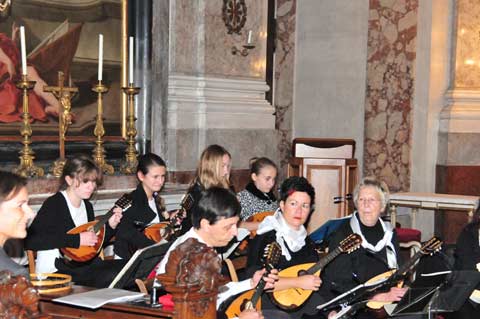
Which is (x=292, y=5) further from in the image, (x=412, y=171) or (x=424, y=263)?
(x=424, y=263)

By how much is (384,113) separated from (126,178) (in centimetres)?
478

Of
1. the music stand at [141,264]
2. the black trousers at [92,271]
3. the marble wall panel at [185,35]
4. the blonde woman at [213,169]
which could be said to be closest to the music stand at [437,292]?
the music stand at [141,264]

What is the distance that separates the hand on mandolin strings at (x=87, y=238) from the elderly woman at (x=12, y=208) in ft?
6.47

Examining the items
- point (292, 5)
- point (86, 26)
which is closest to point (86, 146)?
point (86, 26)

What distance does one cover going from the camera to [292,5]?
446 inches

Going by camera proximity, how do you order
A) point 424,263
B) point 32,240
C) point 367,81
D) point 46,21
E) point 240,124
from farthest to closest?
point 367,81 → point 240,124 → point 46,21 → point 32,240 → point 424,263

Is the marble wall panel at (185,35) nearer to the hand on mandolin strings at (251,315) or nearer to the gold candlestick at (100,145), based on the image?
the gold candlestick at (100,145)

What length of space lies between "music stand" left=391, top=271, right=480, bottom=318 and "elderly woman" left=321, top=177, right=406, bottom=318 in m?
0.92

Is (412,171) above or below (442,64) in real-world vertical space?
below

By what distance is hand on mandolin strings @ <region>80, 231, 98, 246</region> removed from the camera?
5.68 metres

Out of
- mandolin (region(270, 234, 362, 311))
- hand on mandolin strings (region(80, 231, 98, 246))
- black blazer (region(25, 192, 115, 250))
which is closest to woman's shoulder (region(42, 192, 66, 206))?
black blazer (region(25, 192, 115, 250))

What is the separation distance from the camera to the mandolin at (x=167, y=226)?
20.0 feet

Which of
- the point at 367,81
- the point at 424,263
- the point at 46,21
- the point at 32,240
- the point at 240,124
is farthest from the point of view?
the point at 367,81

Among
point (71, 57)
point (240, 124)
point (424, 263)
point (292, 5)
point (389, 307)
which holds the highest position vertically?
point (292, 5)
